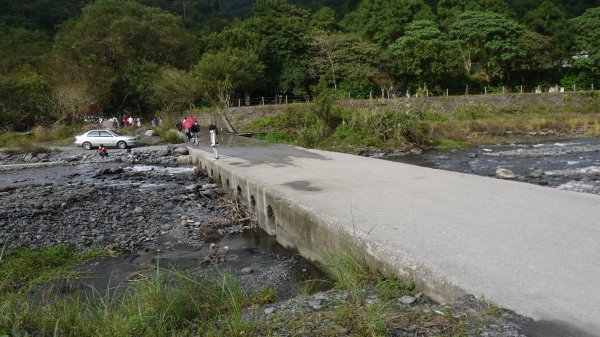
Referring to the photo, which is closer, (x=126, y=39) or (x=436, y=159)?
(x=436, y=159)

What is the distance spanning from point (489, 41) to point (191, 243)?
42.2 metres

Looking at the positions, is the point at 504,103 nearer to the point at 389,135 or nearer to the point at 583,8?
the point at 389,135

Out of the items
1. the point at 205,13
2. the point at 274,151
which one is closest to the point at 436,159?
the point at 274,151

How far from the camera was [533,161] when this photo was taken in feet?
58.8

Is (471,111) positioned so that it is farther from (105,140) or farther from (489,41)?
(105,140)

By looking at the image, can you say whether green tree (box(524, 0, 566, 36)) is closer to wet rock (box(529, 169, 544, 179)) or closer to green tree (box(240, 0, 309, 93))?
green tree (box(240, 0, 309, 93))

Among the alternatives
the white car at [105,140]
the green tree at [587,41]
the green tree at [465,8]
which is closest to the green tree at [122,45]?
the white car at [105,140]

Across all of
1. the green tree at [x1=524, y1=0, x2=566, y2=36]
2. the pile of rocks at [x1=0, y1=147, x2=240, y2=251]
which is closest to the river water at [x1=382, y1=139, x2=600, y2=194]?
the pile of rocks at [x1=0, y1=147, x2=240, y2=251]

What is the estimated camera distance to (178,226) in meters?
9.41

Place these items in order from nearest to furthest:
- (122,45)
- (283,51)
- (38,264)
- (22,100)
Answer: (38,264) → (22,100) → (122,45) → (283,51)

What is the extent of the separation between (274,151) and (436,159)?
807 cm

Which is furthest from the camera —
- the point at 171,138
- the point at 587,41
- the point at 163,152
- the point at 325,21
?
the point at 325,21

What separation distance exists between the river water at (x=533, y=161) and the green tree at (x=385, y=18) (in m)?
27.3

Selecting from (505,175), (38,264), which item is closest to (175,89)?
(505,175)
